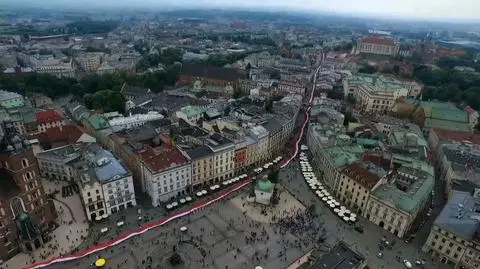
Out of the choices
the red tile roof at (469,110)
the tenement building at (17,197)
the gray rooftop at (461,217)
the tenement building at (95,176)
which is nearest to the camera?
the tenement building at (17,197)

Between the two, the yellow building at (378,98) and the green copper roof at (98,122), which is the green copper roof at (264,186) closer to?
the green copper roof at (98,122)

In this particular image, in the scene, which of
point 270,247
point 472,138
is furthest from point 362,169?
point 472,138

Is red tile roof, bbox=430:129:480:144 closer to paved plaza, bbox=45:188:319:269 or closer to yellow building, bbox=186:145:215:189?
paved plaza, bbox=45:188:319:269

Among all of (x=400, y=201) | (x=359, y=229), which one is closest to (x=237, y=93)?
(x=359, y=229)

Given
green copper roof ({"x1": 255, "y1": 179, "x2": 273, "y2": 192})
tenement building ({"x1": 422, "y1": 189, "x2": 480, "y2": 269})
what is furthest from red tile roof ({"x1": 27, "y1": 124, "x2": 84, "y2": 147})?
tenement building ({"x1": 422, "y1": 189, "x2": 480, "y2": 269})

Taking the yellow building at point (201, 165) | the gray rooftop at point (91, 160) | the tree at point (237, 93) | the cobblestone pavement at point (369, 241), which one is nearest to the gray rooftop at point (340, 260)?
the cobblestone pavement at point (369, 241)

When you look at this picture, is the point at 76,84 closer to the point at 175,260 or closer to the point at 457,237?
the point at 175,260
